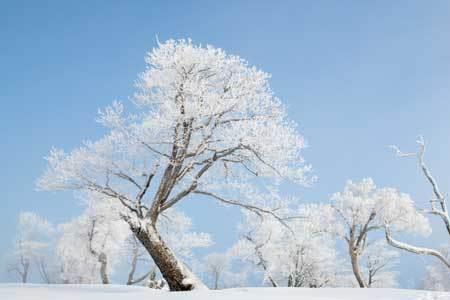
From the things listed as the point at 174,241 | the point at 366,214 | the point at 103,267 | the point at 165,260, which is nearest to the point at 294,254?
the point at 366,214

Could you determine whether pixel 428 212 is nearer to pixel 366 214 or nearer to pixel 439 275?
pixel 366 214

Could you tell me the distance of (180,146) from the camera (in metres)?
12.6

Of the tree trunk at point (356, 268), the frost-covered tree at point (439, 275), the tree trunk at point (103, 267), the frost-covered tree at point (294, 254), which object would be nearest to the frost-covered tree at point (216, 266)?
the frost-covered tree at point (439, 275)

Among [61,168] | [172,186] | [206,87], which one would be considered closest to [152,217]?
[172,186]

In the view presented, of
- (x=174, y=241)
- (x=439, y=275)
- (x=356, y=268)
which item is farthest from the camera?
(x=439, y=275)

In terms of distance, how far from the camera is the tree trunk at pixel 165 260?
12.4 meters

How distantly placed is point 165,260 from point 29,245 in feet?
127

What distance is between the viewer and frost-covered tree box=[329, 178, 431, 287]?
1005 inches

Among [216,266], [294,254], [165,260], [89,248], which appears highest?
[216,266]

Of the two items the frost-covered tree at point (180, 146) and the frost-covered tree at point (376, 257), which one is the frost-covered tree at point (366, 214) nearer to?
the frost-covered tree at point (376, 257)

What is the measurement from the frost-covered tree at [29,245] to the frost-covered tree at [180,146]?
118 feet

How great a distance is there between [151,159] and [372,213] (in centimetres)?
1691

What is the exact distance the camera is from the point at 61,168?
13211mm

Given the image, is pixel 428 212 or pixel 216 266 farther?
pixel 216 266
